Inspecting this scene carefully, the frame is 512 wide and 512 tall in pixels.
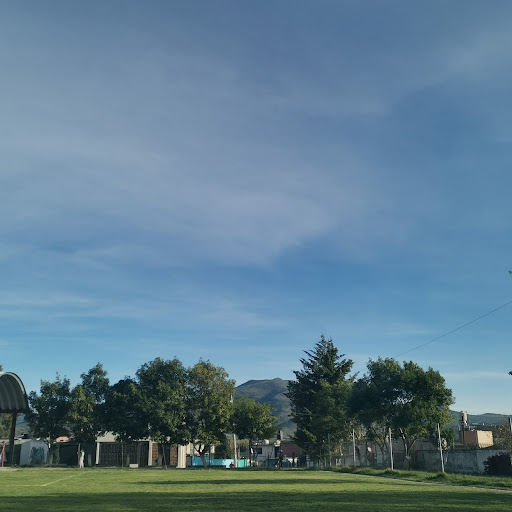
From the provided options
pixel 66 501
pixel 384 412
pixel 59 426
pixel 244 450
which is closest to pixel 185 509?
pixel 66 501

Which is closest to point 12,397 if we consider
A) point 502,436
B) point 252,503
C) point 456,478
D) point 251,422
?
point 251,422

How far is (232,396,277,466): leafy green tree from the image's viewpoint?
239ft

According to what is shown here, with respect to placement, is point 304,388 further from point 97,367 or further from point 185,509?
point 185,509

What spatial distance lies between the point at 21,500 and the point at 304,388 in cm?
6660

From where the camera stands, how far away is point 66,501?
18000 millimetres

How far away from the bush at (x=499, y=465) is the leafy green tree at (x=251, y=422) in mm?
38108

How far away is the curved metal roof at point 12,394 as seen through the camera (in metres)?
61.7

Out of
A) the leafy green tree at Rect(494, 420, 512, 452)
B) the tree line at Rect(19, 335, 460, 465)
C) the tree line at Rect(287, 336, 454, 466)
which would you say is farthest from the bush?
the leafy green tree at Rect(494, 420, 512, 452)

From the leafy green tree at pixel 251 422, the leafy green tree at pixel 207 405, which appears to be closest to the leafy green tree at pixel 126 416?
the leafy green tree at pixel 207 405

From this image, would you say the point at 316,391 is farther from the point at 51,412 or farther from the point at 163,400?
the point at 51,412

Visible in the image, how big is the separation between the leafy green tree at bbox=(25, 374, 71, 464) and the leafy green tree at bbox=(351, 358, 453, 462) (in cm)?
3882

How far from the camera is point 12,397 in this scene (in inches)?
2494

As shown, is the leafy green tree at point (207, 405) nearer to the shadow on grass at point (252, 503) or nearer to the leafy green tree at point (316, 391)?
the leafy green tree at point (316, 391)

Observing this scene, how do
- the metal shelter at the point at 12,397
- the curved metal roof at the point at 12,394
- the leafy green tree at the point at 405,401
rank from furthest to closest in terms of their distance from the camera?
the curved metal roof at the point at 12,394 < the metal shelter at the point at 12,397 < the leafy green tree at the point at 405,401
